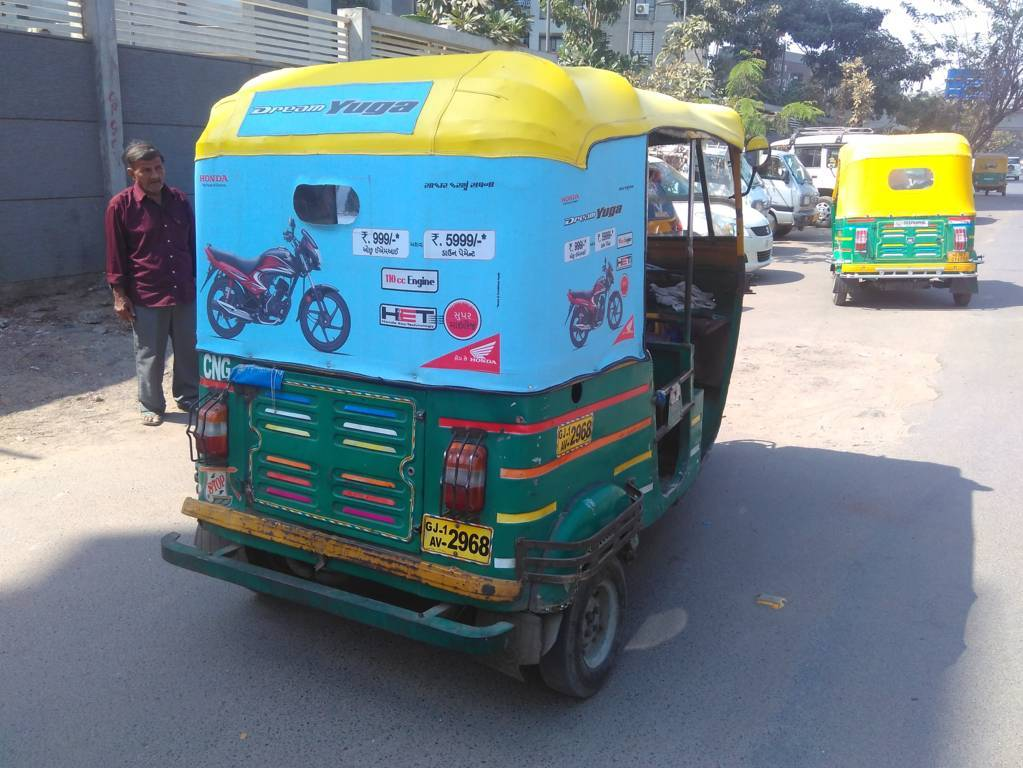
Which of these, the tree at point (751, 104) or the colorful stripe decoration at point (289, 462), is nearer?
the colorful stripe decoration at point (289, 462)

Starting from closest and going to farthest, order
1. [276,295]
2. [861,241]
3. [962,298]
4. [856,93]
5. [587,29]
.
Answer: [276,295], [962,298], [861,241], [587,29], [856,93]

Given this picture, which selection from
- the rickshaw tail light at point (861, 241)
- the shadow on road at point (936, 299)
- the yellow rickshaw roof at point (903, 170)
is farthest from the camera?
the shadow on road at point (936, 299)

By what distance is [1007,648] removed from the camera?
12.9ft

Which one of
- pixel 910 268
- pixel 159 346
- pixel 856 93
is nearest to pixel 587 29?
pixel 910 268

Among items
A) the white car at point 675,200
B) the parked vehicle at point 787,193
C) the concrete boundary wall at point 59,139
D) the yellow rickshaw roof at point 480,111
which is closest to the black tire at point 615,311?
the yellow rickshaw roof at point 480,111

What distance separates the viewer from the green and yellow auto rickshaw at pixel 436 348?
3.02m

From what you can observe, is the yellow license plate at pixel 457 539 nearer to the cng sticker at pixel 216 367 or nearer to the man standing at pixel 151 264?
the cng sticker at pixel 216 367

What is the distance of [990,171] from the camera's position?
128 feet

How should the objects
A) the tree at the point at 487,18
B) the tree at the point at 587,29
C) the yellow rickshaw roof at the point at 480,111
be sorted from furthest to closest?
the tree at the point at 587,29
the tree at the point at 487,18
the yellow rickshaw roof at the point at 480,111

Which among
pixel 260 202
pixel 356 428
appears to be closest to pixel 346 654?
pixel 356 428

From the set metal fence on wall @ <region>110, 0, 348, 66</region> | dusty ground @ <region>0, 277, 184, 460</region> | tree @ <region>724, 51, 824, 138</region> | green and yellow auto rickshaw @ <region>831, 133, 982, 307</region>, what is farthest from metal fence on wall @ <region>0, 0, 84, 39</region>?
tree @ <region>724, 51, 824, 138</region>

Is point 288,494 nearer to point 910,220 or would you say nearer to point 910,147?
point 910,220

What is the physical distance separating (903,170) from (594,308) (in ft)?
35.1

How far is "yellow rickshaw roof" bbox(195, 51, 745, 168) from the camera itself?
2955mm
